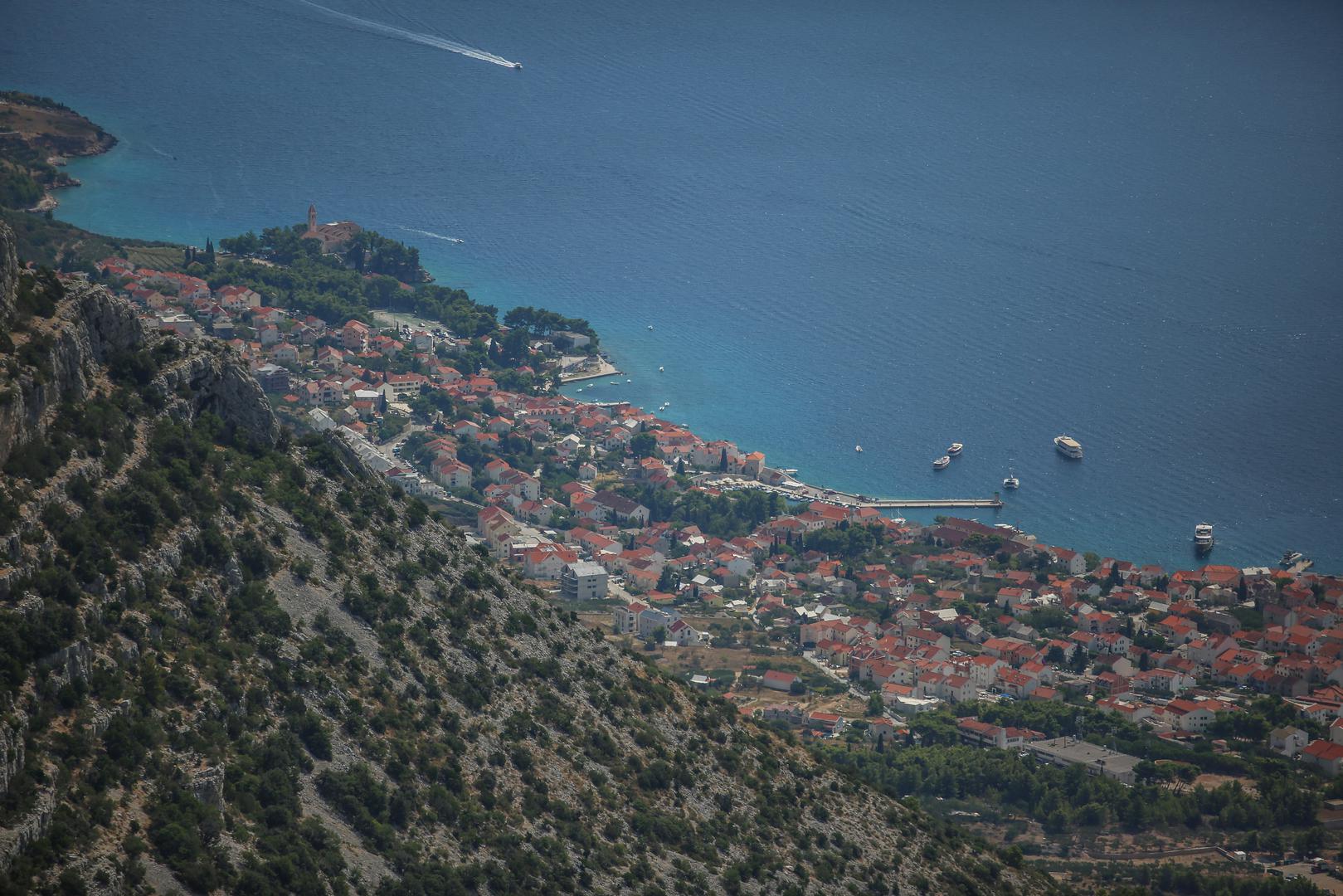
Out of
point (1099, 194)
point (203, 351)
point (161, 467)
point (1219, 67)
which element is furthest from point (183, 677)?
point (1219, 67)

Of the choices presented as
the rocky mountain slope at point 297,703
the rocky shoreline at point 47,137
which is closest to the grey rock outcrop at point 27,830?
the rocky mountain slope at point 297,703

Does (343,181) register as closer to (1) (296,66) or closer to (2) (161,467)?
(1) (296,66)

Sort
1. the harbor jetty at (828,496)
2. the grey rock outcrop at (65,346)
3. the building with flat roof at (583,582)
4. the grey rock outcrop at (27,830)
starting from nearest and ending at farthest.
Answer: the grey rock outcrop at (27,830) < the grey rock outcrop at (65,346) < the building with flat roof at (583,582) < the harbor jetty at (828,496)

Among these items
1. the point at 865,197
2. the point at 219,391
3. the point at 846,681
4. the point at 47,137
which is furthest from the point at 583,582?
the point at 865,197

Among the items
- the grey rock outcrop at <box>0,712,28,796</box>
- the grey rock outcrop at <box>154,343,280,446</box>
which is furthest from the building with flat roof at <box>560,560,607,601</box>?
the grey rock outcrop at <box>0,712,28,796</box>

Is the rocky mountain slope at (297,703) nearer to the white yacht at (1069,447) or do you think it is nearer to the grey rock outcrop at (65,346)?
the grey rock outcrop at (65,346)

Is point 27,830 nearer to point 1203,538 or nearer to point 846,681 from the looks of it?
point 846,681
